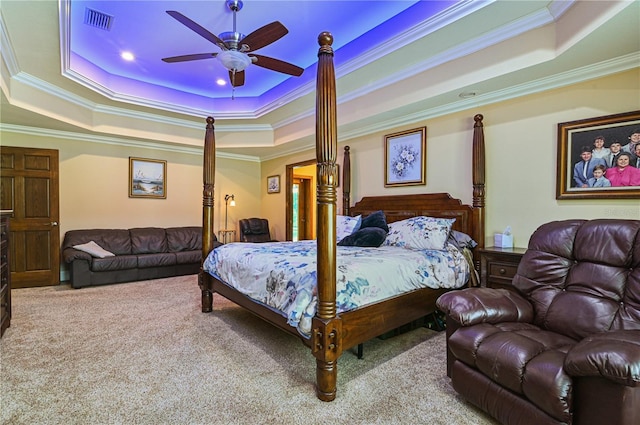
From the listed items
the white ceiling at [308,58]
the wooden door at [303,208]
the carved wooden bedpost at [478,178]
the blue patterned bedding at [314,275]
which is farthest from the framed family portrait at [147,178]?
the carved wooden bedpost at [478,178]

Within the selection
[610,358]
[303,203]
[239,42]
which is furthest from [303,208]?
[610,358]

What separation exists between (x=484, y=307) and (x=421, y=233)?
1529mm

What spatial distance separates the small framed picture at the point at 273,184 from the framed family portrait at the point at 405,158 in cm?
302

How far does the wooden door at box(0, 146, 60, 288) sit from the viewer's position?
15.3ft

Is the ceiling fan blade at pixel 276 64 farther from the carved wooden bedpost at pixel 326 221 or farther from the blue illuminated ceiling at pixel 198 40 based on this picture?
the carved wooden bedpost at pixel 326 221

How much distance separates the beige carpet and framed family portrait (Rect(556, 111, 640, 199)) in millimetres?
1878

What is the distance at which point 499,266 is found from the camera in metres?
2.92

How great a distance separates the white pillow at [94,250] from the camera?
4.82m

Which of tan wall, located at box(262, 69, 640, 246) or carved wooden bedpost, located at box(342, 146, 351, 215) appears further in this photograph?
carved wooden bedpost, located at box(342, 146, 351, 215)

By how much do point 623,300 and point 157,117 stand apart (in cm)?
628

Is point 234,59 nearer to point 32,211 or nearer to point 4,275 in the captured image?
point 4,275

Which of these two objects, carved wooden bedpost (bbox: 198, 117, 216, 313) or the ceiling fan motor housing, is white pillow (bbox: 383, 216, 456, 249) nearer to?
carved wooden bedpost (bbox: 198, 117, 216, 313)

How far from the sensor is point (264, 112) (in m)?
5.44

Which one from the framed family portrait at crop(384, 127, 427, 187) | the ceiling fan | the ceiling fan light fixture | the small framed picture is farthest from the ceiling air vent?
the small framed picture
